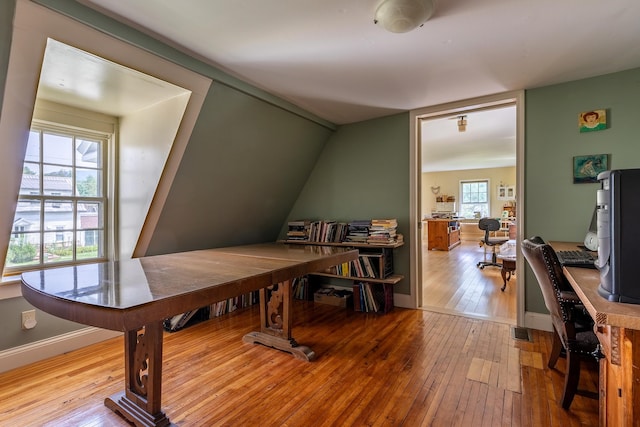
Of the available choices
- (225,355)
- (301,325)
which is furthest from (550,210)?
(225,355)

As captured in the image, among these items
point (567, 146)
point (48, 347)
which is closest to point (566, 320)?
point (567, 146)

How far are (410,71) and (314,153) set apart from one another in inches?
70.4

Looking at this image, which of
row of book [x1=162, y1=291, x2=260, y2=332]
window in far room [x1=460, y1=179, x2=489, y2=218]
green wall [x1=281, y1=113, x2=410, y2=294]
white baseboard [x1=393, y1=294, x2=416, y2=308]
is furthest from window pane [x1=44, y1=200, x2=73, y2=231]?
window in far room [x1=460, y1=179, x2=489, y2=218]

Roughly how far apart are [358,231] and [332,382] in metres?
1.77

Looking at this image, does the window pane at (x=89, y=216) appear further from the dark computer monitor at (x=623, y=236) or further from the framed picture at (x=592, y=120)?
the framed picture at (x=592, y=120)

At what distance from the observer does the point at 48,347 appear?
2.38 meters

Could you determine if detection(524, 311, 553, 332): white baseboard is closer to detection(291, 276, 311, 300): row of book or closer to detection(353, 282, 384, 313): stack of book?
detection(353, 282, 384, 313): stack of book

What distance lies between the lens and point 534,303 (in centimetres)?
284

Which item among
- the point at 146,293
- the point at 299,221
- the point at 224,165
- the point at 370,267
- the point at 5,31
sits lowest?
the point at 370,267

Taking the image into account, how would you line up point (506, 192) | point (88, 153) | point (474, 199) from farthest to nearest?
point (474, 199) → point (506, 192) → point (88, 153)

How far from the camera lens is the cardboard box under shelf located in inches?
142

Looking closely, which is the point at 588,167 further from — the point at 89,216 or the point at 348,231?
the point at 89,216

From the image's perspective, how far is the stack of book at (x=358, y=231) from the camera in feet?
11.2

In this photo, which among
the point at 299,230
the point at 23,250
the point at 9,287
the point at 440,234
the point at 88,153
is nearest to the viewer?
the point at 9,287
